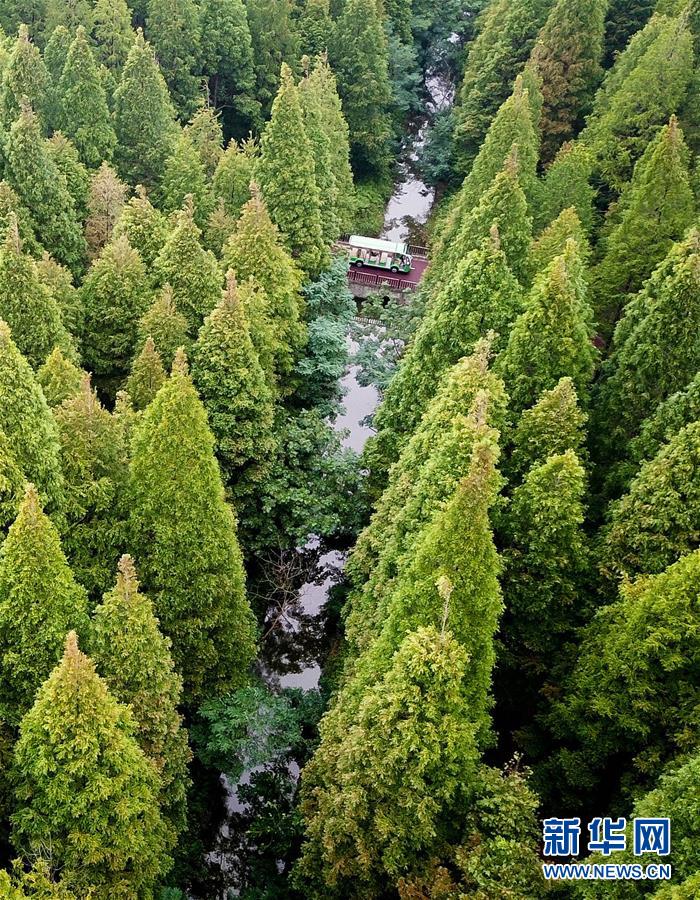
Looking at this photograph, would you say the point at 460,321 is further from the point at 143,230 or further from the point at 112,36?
the point at 112,36

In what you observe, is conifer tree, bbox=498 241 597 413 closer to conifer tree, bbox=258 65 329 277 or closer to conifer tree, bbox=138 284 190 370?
conifer tree, bbox=138 284 190 370

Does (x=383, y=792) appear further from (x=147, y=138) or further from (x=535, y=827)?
(x=147, y=138)

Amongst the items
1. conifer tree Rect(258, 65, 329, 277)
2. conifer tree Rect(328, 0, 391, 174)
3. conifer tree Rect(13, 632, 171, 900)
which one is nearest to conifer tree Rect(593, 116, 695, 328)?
conifer tree Rect(258, 65, 329, 277)

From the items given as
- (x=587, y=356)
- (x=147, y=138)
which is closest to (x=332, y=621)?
(x=587, y=356)

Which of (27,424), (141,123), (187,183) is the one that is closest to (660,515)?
(27,424)

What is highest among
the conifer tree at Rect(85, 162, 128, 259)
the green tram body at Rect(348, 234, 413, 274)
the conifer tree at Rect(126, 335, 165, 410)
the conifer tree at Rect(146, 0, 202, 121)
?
the conifer tree at Rect(146, 0, 202, 121)

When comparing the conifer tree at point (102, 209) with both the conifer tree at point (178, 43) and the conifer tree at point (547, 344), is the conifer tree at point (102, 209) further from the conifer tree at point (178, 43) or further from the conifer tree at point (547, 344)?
the conifer tree at point (547, 344)
